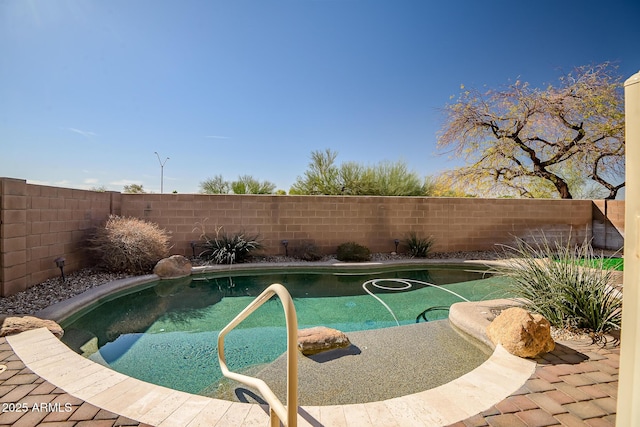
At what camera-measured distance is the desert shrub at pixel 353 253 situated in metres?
8.05

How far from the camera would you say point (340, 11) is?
7266mm

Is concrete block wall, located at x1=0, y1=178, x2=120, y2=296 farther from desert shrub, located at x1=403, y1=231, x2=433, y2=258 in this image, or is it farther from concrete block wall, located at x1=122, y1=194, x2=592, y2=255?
desert shrub, located at x1=403, y1=231, x2=433, y2=258

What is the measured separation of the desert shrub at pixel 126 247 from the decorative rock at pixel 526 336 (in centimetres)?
641

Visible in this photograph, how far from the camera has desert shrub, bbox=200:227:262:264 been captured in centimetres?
744

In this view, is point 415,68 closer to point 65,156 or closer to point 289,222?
point 289,222

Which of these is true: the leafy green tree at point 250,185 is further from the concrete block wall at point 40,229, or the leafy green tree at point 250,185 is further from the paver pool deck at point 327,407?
the paver pool deck at point 327,407

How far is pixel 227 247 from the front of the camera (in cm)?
760

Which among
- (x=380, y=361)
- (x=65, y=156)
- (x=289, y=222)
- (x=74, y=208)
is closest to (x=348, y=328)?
(x=380, y=361)

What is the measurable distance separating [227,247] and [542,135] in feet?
46.9

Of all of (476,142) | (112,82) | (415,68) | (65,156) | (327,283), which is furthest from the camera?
(476,142)

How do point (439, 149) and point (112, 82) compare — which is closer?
point (112, 82)

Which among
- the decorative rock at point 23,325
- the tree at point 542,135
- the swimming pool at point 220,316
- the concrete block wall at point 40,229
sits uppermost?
the tree at point 542,135

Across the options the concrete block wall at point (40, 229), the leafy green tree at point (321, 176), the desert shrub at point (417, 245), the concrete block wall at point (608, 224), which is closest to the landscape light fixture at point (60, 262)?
the concrete block wall at point (40, 229)

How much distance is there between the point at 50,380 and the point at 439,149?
50.0ft
